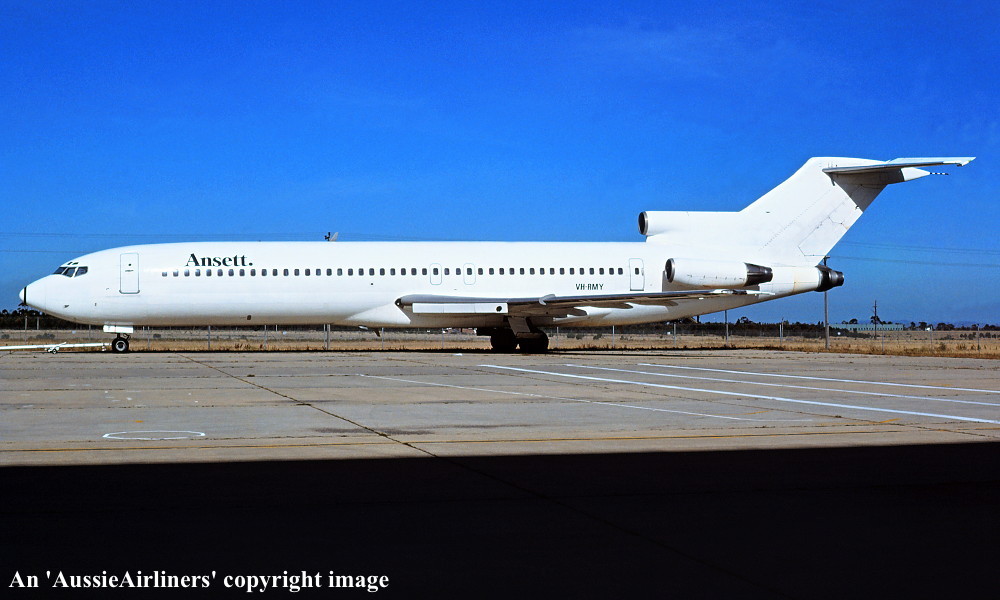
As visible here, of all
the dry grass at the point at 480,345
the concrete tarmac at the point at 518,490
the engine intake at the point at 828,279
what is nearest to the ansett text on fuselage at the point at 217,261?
the dry grass at the point at 480,345

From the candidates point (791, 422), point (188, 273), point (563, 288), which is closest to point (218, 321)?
point (188, 273)

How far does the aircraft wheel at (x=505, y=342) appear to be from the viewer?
1369 inches

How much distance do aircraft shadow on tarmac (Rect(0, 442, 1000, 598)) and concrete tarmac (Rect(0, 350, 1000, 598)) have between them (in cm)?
2

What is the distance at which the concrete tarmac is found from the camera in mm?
5051

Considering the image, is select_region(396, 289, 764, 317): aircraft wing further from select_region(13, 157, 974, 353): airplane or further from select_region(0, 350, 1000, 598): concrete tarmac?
select_region(0, 350, 1000, 598): concrete tarmac

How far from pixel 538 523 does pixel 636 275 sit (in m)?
28.6

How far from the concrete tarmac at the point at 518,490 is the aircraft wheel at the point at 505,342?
19.2 meters

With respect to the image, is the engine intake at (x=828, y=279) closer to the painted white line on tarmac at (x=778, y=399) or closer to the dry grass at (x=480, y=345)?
the dry grass at (x=480, y=345)

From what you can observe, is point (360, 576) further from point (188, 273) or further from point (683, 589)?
point (188, 273)

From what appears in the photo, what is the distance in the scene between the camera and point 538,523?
6.09m

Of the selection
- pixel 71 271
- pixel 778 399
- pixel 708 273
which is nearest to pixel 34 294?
pixel 71 271

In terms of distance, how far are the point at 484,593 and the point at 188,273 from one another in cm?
2828

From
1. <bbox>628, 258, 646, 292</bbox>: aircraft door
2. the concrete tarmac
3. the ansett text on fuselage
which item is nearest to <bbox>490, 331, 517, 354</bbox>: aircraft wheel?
<bbox>628, 258, 646, 292</bbox>: aircraft door

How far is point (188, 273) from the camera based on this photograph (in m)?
31.1
